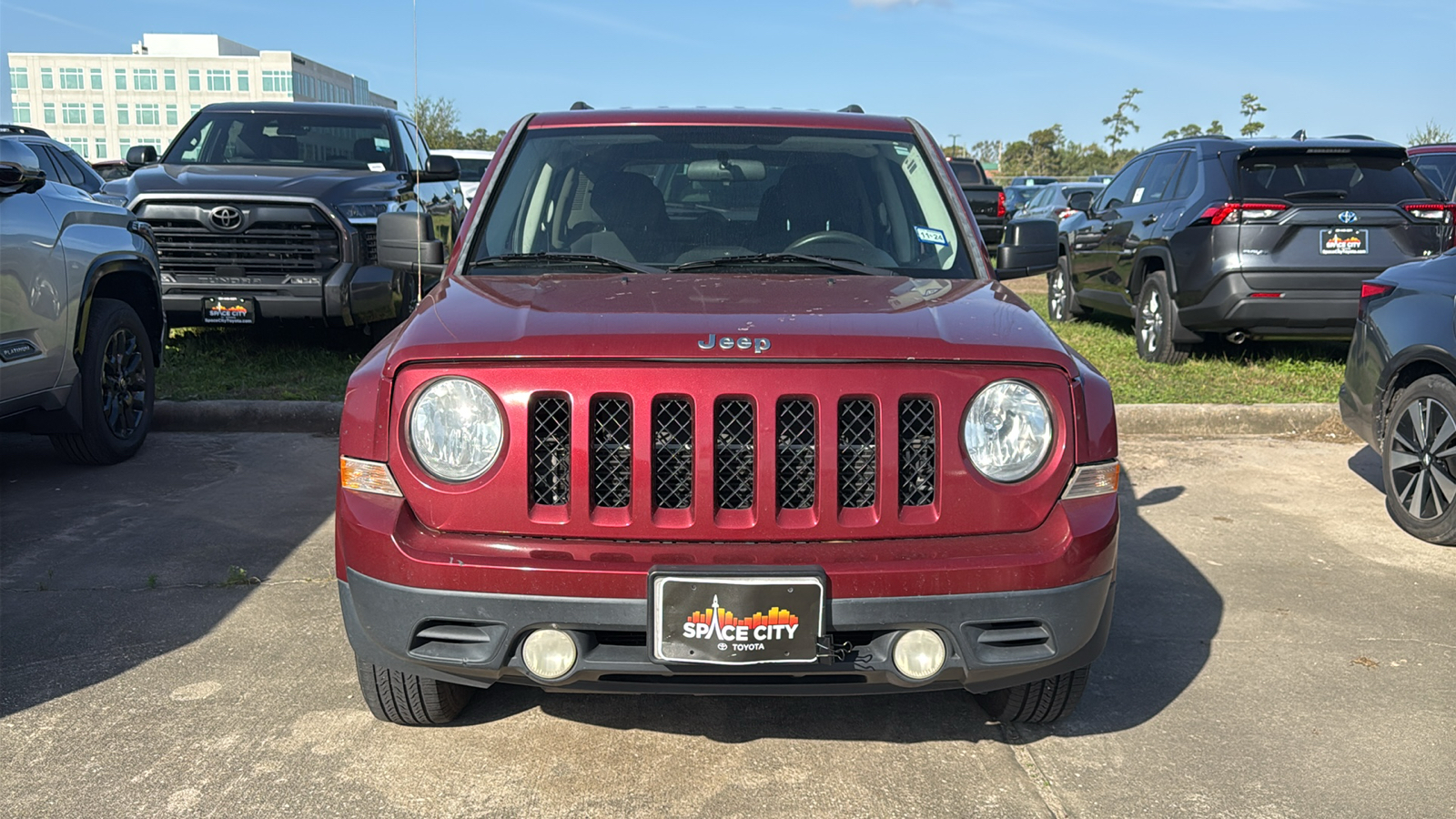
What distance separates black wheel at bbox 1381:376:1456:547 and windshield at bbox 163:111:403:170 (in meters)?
7.44

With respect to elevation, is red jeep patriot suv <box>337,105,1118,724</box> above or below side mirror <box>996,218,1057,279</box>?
below

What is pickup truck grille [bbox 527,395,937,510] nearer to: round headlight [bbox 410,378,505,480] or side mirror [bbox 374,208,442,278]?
round headlight [bbox 410,378,505,480]

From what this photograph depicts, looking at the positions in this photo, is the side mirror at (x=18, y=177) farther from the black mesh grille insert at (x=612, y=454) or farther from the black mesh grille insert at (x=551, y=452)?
the black mesh grille insert at (x=612, y=454)

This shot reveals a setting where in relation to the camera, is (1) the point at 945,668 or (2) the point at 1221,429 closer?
(1) the point at 945,668

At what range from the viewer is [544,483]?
2.74 m

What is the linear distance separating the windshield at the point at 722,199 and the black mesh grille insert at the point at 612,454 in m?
1.05

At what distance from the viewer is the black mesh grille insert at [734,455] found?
2723mm

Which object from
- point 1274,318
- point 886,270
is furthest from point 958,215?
point 1274,318

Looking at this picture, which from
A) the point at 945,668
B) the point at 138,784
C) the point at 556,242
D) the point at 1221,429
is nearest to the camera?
the point at 945,668

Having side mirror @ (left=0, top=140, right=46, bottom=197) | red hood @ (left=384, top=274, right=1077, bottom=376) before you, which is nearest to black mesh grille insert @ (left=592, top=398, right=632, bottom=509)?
red hood @ (left=384, top=274, right=1077, bottom=376)

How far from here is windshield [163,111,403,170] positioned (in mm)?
9570

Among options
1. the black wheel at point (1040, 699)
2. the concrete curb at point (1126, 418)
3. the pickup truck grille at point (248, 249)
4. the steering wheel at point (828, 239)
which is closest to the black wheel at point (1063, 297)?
the concrete curb at point (1126, 418)

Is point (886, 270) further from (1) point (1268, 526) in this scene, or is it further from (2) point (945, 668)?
(1) point (1268, 526)

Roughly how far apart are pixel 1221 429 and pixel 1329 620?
359 centimetres
